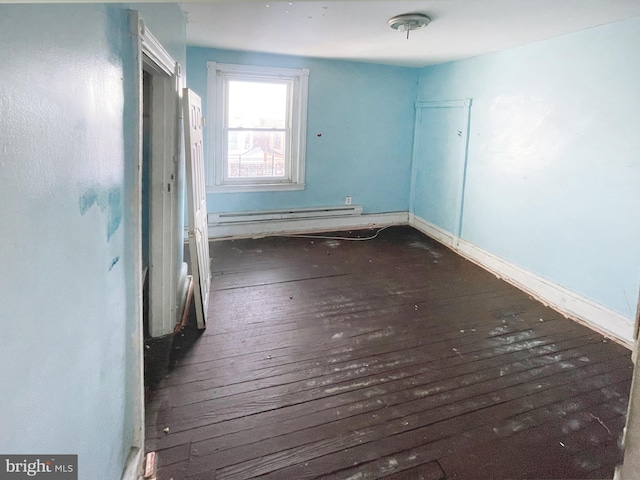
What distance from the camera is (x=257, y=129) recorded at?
4977 millimetres

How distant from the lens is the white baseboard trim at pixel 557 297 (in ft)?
9.78

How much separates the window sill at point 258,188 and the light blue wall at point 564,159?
6.69ft

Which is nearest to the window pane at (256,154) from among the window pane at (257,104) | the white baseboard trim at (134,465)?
the window pane at (257,104)

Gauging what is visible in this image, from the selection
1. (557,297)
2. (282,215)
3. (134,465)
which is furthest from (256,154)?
(134,465)

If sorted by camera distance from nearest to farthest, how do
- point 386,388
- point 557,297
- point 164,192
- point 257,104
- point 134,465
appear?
1. point 134,465
2. point 386,388
3. point 164,192
4. point 557,297
5. point 257,104

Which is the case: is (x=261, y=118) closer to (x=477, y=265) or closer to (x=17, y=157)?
(x=477, y=265)

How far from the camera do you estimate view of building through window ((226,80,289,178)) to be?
4.86 metres

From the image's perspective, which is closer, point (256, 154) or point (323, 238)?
point (256, 154)

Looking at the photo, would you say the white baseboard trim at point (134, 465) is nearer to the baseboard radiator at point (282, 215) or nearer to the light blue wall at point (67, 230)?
the light blue wall at point (67, 230)

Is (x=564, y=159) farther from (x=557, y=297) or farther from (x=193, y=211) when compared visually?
(x=193, y=211)

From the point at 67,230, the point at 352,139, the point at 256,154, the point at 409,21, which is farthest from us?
the point at 352,139

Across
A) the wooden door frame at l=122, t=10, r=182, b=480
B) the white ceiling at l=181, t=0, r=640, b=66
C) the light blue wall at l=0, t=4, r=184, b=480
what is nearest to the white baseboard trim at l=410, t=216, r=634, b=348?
the white ceiling at l=181, t=0, r=640, b=66

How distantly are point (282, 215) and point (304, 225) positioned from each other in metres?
0.33

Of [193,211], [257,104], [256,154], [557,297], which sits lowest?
[557,297]
